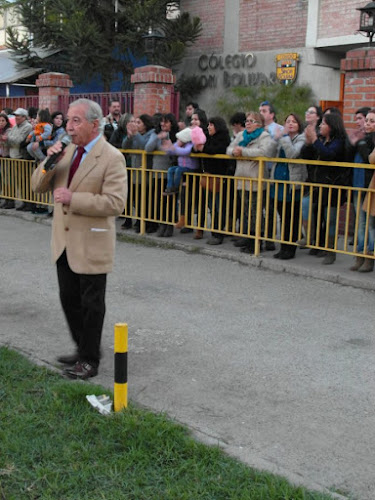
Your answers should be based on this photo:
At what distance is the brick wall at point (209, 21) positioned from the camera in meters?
20.6

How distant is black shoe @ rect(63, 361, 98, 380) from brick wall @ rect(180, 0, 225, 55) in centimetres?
1720

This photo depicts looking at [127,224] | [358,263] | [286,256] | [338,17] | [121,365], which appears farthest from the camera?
[338,17]

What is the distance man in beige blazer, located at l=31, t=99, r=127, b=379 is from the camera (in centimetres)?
465

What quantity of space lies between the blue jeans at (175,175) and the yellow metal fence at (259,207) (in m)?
0.09

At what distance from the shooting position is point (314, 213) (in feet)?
28.3

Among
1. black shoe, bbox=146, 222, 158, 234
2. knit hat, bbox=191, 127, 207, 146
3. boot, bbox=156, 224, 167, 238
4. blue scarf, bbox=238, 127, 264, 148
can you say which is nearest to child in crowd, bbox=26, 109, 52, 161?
black shoe, bbox=146, 222, 158, 234

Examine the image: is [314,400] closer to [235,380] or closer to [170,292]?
[235,380]

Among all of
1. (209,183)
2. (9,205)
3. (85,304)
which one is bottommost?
(9,205)

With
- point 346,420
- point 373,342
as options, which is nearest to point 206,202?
point 373,342

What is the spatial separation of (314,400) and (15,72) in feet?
69.7

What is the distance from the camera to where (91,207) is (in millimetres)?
4613

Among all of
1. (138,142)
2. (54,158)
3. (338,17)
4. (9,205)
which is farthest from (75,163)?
(338,17)

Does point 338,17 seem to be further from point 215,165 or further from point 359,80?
point 215,165

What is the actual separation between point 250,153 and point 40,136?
15.8 feet
